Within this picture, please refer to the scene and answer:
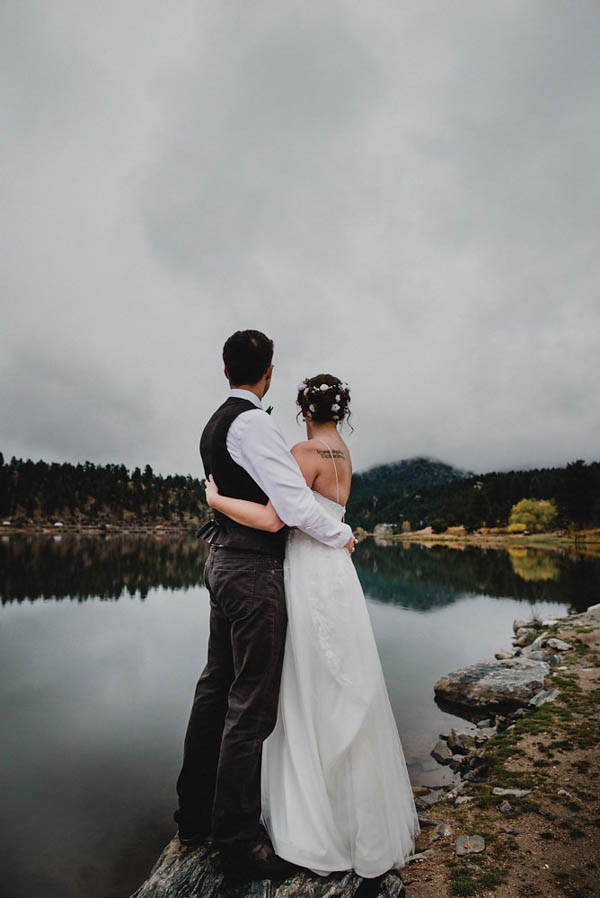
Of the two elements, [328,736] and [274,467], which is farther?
[328,736]

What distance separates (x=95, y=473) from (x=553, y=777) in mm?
164489

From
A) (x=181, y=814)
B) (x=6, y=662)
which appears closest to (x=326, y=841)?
(x=181, y=814)

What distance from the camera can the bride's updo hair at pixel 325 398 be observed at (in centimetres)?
398

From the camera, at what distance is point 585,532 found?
257 feet

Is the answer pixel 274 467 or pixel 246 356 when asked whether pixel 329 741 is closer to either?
pixel 274 467

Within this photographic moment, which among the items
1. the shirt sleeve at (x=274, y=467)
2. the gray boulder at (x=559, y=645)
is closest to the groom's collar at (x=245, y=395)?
the shirt sleeve at (x=274, y=467)

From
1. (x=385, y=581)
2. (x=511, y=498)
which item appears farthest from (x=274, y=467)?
(x=511, y=498)

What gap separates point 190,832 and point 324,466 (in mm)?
2804

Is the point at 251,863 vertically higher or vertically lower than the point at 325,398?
lower

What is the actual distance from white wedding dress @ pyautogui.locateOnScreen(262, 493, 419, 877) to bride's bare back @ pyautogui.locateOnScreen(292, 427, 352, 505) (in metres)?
0.44

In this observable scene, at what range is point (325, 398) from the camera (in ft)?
13.1

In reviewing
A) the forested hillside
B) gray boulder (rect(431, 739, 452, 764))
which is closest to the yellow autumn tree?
the forested hillside

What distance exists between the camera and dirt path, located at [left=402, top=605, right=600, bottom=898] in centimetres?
405

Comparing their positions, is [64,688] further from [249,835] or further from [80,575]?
[80,575]
